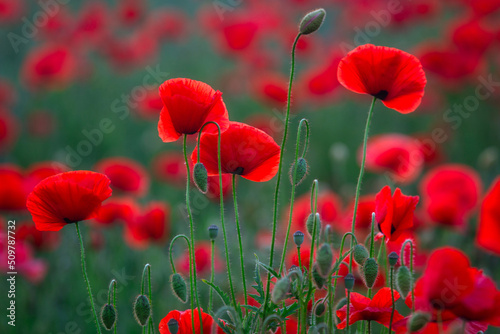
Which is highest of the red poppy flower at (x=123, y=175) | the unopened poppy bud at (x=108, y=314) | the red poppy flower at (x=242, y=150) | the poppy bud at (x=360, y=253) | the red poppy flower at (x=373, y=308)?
the red poppy flower at (x=242, y=150)

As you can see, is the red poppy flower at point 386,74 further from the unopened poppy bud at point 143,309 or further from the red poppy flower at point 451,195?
the red poppy flower at point 451,195

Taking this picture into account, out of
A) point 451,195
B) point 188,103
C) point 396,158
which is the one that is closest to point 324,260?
point 188,103

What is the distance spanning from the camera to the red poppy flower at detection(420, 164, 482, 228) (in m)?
2.21

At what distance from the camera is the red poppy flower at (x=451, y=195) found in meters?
2.21

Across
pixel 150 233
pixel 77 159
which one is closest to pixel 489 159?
pixel 150 233

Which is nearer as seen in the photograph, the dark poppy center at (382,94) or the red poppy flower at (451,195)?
the dark poppy center at (382,94)

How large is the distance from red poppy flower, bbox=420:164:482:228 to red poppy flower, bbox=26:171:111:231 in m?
1.48

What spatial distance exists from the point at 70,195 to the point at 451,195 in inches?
62.7

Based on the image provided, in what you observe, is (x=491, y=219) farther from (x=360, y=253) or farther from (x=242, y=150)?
(x=242, y=150)

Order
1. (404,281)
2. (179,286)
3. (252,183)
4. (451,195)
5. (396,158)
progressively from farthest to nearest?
(252,183), (396,158), (451,195), (179,286), (404,281)

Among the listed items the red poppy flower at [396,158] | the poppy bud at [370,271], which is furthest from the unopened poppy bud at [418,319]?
the red poppy flower at [396,158]

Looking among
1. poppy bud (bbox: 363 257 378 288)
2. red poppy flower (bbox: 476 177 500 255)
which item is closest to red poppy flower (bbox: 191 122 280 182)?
poppy bud (bbox: 363 257 378 288)

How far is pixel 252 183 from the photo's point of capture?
370 cm

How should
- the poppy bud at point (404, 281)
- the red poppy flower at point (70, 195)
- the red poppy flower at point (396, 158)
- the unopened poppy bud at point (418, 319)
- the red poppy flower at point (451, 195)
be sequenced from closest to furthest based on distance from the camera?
1. the unopened poppy bud at point (418, 319)
2. the poppy bud at point (404, 281)
3. the red poppy flower at point (70, 195)
4. the red poppy flower at point (451, 195)
5. the red poppy flower at point (396, 158)
